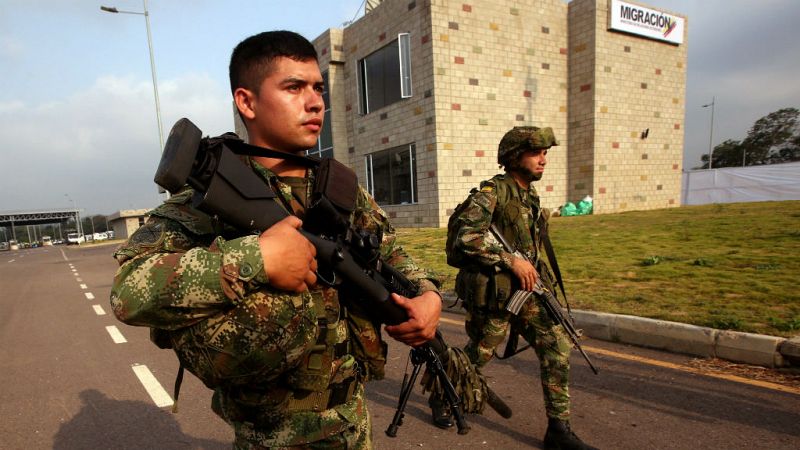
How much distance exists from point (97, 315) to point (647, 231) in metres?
11.6

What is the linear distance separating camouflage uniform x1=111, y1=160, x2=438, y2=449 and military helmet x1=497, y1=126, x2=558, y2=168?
1.71 m

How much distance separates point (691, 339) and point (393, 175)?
13.3 metres

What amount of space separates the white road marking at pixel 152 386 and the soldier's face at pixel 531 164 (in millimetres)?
3261

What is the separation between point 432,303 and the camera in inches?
57.4

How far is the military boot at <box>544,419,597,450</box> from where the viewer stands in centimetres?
248

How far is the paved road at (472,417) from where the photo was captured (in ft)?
8.72

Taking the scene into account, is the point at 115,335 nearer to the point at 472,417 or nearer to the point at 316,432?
the point at 472,417

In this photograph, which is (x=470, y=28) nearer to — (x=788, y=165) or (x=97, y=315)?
(x=97, y=315)

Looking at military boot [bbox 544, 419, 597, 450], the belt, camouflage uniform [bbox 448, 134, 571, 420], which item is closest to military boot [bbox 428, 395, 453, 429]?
camouflage uniform [bbox 448, 134, 571, 420]

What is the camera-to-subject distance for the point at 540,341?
276cm

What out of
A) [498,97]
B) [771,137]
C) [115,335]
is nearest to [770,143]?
[771,137]

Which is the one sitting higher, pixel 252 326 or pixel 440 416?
pixel 252 326

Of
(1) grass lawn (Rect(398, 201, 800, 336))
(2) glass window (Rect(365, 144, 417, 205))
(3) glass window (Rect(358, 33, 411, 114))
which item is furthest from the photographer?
(2) glass window (Rect(365, 144, 417, 205))

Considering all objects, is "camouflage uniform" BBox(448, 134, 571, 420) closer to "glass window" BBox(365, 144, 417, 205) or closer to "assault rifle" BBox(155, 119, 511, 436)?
"assault rifle" BBox(155, 119, 511, 436)
